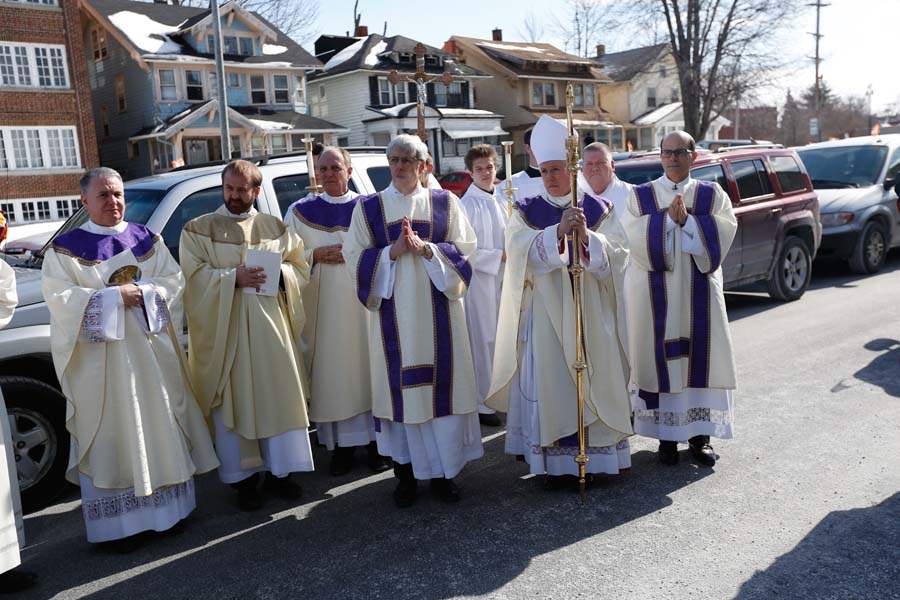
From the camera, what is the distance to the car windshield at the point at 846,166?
1290 centimetres

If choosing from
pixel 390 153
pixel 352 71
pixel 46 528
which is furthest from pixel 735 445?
pixel 352 71

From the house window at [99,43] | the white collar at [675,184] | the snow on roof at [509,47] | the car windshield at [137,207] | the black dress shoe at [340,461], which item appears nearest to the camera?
the white collar at [675,184]

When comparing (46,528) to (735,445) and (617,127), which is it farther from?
(617,127)

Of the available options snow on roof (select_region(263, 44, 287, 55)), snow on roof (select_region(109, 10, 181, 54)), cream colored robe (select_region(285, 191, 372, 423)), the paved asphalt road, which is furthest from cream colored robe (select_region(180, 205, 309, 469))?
snow on roof (select_region(263, 44, 287, 55))

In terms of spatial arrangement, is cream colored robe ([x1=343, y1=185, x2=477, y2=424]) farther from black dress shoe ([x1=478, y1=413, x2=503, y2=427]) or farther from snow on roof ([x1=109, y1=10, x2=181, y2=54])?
snow on roof ([x1=109, y1=10, x2=181, y2=54])

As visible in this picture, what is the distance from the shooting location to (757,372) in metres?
7.32

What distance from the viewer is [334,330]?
5398 mm

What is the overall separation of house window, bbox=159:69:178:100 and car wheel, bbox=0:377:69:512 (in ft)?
95.0

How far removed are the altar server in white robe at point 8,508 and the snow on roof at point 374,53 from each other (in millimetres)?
34456

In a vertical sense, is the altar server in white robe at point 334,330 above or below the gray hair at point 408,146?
below

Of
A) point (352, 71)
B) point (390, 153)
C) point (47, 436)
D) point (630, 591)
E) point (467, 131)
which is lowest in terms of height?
point (630, 591)

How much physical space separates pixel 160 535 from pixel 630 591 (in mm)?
2646

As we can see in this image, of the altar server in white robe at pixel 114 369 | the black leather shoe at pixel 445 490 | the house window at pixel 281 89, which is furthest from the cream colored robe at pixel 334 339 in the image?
the house window at pixel 281 89

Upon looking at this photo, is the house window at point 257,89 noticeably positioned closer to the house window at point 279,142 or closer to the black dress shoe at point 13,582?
the house window at point 279,142
